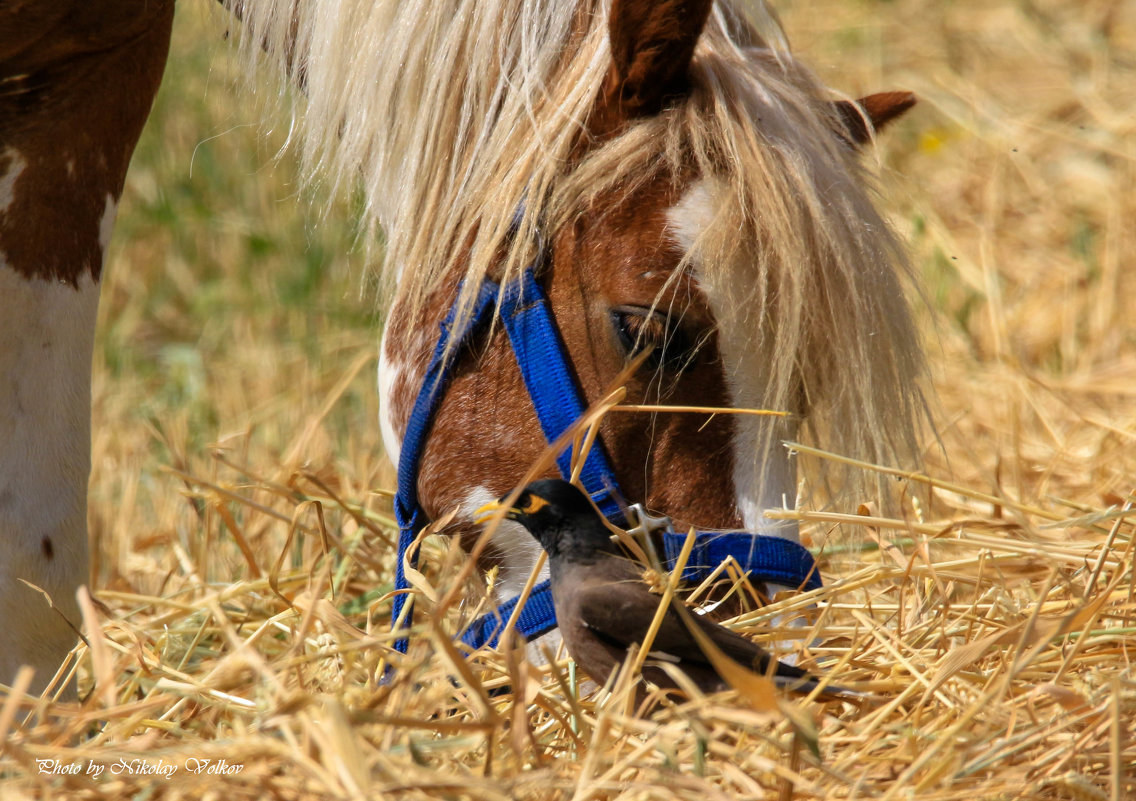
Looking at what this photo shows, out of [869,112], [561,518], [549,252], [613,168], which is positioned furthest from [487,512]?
[869,112]

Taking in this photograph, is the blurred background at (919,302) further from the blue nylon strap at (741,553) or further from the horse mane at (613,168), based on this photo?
the blue nylon strap at (741,553)

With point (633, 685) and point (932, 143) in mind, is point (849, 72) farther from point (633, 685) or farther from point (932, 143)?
point (633, 685)

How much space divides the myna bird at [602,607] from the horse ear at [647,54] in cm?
49

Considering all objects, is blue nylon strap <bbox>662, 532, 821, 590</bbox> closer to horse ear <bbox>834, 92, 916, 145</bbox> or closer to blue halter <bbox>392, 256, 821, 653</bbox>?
blue halter <bbox>392, 256, 821, 653</bbox>

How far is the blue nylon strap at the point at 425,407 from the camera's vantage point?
1.35 metres

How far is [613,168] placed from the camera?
1306 millimetres

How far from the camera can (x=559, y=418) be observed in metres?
1.30

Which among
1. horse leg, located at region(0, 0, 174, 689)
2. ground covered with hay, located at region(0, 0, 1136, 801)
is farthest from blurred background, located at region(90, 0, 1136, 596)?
horse leg, located at region(0, 0, 174, 689)

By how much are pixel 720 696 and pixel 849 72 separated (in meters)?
4.22

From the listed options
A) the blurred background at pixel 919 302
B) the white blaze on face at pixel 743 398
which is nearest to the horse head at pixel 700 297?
the white blaze on face at pixel 743 398

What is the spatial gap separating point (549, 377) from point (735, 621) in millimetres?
380

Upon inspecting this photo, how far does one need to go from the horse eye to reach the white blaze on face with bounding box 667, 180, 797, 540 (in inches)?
1.9

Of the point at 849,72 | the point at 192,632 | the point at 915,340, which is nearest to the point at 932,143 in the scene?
the point at 849,72

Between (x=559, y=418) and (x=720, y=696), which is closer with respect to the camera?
(x=720, y=696)
